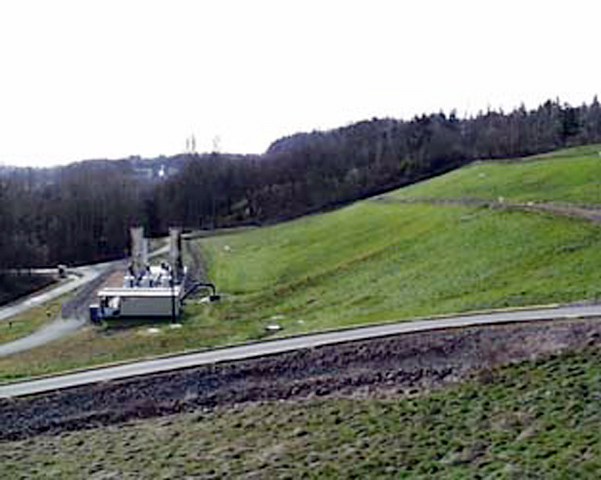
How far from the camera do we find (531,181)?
189 feet

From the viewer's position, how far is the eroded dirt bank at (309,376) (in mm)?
21094

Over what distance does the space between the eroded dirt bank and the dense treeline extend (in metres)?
54.8

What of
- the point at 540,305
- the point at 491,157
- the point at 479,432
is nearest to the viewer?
the point at 479,432

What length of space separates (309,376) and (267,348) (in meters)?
3.12

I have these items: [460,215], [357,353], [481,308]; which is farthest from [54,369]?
[460,215]

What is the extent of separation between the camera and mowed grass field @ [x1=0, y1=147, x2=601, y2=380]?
30.4 m

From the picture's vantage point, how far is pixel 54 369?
29344 mm

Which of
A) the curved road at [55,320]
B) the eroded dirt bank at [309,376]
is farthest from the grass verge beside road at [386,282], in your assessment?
the eroded dirt bank at [309,376]

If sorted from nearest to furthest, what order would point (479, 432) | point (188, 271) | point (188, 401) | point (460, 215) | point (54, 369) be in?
point (479, 432) → point (188, 401) → point (54, 369) → point (460, 215) → point (188, 271)

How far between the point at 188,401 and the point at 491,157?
73.7 metres

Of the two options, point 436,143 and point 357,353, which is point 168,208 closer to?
point 436,143

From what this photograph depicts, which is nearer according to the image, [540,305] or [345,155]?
[540,305]

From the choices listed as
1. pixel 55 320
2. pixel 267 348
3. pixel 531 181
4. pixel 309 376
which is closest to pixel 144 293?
pixel 55 320

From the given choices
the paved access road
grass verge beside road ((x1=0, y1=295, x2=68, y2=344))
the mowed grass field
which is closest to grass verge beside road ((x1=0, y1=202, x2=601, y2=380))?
the mowed grass field
